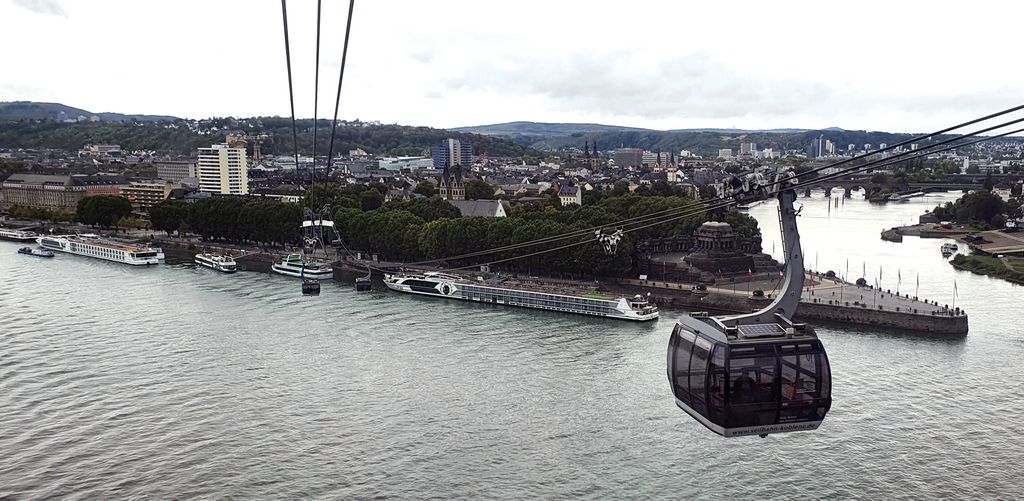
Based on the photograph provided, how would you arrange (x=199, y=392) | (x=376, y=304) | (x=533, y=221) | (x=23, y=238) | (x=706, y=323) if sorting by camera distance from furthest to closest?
(x=23, y=238) < (x=533, y=221) < (x=376, y=304) < (x=199, y=392) < (x=706, y=323)

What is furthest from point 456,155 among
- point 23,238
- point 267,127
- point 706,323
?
point 706,323

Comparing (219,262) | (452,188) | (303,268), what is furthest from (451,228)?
(452,188)

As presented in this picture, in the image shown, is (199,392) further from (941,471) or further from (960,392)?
(960,392)

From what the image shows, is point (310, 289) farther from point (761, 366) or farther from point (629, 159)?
point (629, 159)

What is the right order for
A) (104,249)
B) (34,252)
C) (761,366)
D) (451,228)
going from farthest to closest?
(34,252) < (104,249) < (451,228) < (761,366)

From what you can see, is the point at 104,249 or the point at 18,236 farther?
the point at 18,236

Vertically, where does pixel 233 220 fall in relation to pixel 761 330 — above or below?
below
